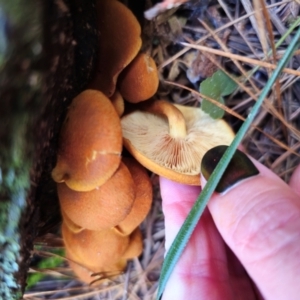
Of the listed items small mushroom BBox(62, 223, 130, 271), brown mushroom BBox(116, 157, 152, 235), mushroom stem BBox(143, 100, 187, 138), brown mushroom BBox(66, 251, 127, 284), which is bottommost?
brown mushroom BBox(66, 251, 127, 284)

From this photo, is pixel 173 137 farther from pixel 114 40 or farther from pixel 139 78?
pixel 114 40

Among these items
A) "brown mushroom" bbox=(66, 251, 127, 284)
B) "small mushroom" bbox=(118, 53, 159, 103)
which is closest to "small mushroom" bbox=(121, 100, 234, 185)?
"small mushroom" bbox=(118, 53, 159, 103)

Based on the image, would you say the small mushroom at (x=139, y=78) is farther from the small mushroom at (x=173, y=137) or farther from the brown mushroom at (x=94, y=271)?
the brown mushroom at (x=94, y=271)

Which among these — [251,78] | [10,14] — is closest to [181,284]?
[251,78]

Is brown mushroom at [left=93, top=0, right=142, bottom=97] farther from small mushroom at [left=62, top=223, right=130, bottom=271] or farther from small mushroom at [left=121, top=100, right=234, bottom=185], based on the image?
small mushroom at [left=62, top=223, right=130, bottom=271]

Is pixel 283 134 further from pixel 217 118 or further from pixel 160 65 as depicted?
pixel 160 65

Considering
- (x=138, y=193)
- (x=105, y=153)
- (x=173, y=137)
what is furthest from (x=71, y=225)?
(x=173, y=137)
